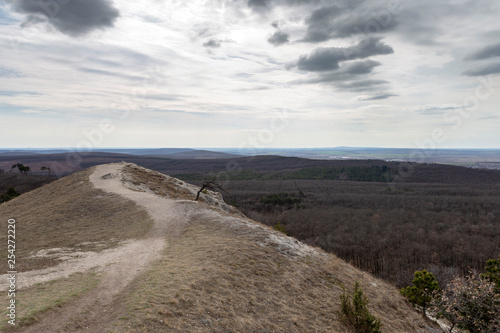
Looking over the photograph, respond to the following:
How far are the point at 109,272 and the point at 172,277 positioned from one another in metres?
3.41

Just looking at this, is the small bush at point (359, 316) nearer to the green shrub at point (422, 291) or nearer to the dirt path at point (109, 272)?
the dirt path at point (109, 272)

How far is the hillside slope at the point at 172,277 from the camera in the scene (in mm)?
9852

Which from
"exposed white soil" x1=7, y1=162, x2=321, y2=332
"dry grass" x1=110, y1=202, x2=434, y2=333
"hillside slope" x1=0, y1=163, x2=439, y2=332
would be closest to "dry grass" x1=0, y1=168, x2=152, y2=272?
"hillside slope" x1=0, y1=163, x2=439, y2=332

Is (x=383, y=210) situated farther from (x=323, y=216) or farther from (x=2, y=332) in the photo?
(x=2, y=332)

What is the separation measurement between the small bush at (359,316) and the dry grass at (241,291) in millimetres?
558

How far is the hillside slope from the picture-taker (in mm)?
9852

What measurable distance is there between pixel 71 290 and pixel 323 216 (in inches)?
3295

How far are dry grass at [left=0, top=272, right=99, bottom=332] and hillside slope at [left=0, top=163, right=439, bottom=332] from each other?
0.04 meters

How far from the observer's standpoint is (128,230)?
70.1ft

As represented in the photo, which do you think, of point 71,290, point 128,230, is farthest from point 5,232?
point 71,290

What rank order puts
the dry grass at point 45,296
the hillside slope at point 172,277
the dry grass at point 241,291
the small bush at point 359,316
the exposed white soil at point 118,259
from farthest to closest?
the small bush at point 359,316, the dry grass at point 241,291, the hillside slope at point 172,277, the exposed white soil at point 118,259, the dry grass at point 45,296

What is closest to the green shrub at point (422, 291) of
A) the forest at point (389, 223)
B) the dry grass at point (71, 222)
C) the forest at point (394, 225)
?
the forest at point (394, 225)

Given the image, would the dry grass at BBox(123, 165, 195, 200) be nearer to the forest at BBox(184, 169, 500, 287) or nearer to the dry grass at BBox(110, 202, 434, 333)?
the forest at BBox(184, 169, 500, 287)

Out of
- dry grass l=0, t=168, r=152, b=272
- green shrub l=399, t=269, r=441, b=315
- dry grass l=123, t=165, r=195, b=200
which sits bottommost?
green shrub l=399, t=269, r=441, b=315
